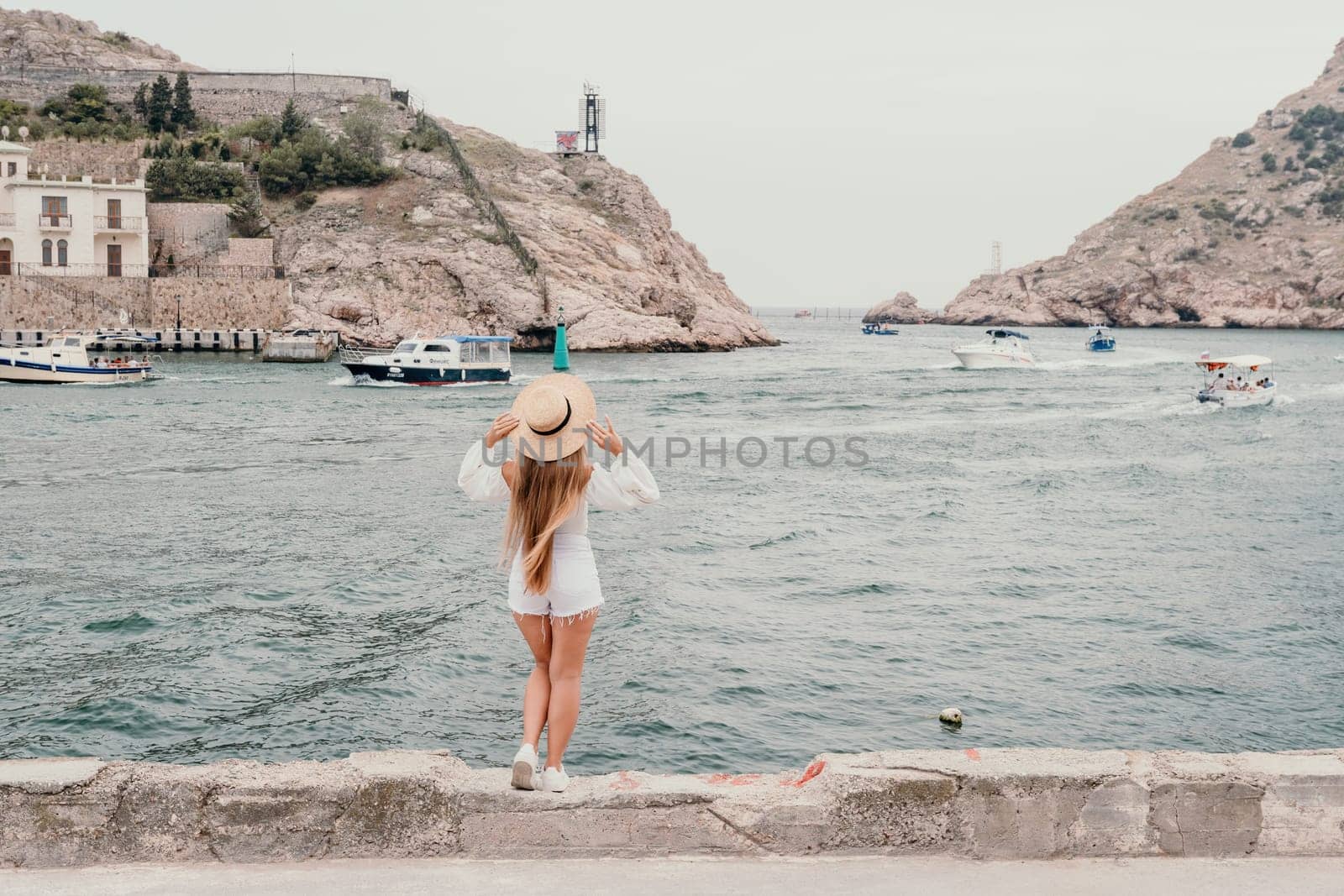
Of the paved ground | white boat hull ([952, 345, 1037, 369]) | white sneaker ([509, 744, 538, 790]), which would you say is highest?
white boat hull ([952, 345, 1037, 369])

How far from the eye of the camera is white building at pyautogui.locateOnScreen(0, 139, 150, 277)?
68.4 m

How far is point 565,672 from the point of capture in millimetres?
5449

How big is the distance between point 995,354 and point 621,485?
63645 mm

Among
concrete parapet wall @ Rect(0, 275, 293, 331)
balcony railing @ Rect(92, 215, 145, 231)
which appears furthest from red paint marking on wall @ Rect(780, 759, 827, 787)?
balcony railing @ Rect(92, 215, 145, 231)

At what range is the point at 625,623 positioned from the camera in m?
14.4

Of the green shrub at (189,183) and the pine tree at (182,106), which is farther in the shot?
the pine tree at (182,106)

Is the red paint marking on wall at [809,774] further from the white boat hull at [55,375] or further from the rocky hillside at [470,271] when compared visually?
the rocky hillside at [470,271]

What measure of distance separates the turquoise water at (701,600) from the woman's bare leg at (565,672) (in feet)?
16.4

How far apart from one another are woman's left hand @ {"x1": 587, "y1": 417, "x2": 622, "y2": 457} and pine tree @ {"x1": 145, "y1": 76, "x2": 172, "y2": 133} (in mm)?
90991

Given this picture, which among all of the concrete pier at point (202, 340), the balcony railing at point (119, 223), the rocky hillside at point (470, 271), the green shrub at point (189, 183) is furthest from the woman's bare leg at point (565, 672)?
the green shrub at point (189, 183)

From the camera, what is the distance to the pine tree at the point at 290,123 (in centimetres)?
8512

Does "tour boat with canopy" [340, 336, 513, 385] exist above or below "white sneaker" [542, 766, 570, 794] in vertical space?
above

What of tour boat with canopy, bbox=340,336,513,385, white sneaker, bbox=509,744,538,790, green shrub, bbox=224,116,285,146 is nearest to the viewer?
white sneaker, bbox=509,744,538,790

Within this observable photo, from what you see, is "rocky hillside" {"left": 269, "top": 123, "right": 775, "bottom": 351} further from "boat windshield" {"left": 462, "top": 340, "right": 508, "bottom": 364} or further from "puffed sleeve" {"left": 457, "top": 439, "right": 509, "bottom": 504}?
"puffed sleeve" {"left": 457, "top": 439, "right": 509, "bottom": 504}
